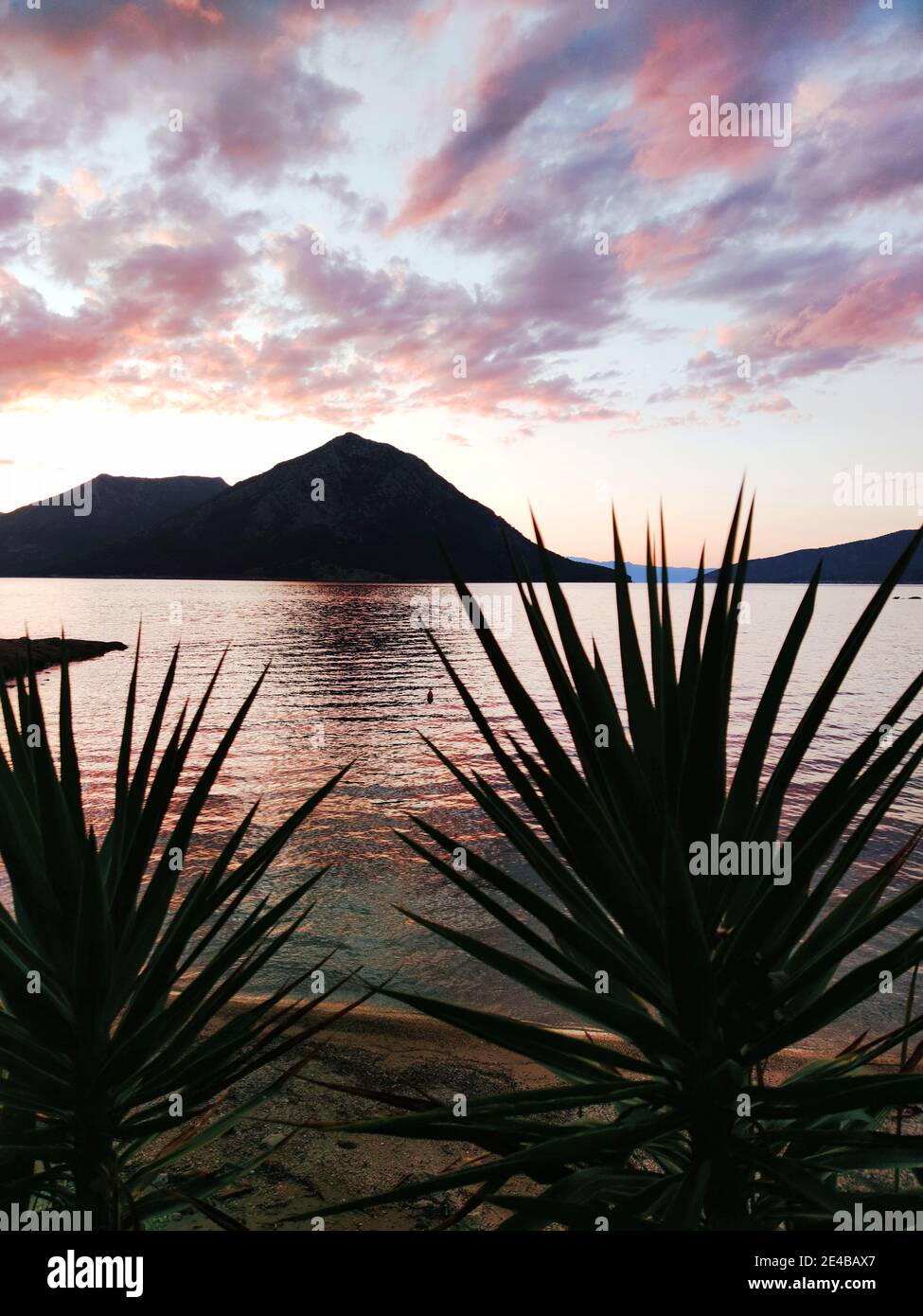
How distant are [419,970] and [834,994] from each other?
32.7 ft

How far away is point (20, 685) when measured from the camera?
2.46 m

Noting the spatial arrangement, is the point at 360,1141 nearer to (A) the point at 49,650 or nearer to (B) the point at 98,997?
(B) the point at 98,997

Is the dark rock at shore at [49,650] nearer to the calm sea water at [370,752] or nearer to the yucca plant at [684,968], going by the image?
the calm sea water at [370,752]

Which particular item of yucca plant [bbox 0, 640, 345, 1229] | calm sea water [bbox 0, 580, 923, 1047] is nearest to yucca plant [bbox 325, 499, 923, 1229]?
yucca plant [bbox 0, 640, 345, 1229]

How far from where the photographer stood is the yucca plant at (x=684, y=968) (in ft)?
4.96

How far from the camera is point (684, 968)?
1534 mm

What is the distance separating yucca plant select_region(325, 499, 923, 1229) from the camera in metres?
1.51

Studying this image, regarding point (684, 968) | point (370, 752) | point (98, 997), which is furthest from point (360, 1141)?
point (370, 752)

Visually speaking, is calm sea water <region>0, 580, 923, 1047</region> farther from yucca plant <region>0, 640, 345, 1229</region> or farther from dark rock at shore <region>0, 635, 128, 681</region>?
dark rock at shore <region>0, 635, 128, 681</region>

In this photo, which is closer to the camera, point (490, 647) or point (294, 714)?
point (490, 647)

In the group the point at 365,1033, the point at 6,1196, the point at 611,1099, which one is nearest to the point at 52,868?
the point at 6,1196

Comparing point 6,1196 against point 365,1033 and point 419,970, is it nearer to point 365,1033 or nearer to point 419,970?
point 365,1033

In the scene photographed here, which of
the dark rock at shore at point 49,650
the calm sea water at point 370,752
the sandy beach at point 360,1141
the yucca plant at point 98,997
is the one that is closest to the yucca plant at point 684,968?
the yucca plant at point 98,997

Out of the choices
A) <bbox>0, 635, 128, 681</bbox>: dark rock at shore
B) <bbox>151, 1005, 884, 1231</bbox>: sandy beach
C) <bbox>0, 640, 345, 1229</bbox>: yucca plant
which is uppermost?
<bbox>0, 635, 128, 681</bbox>: dark rock at shore
